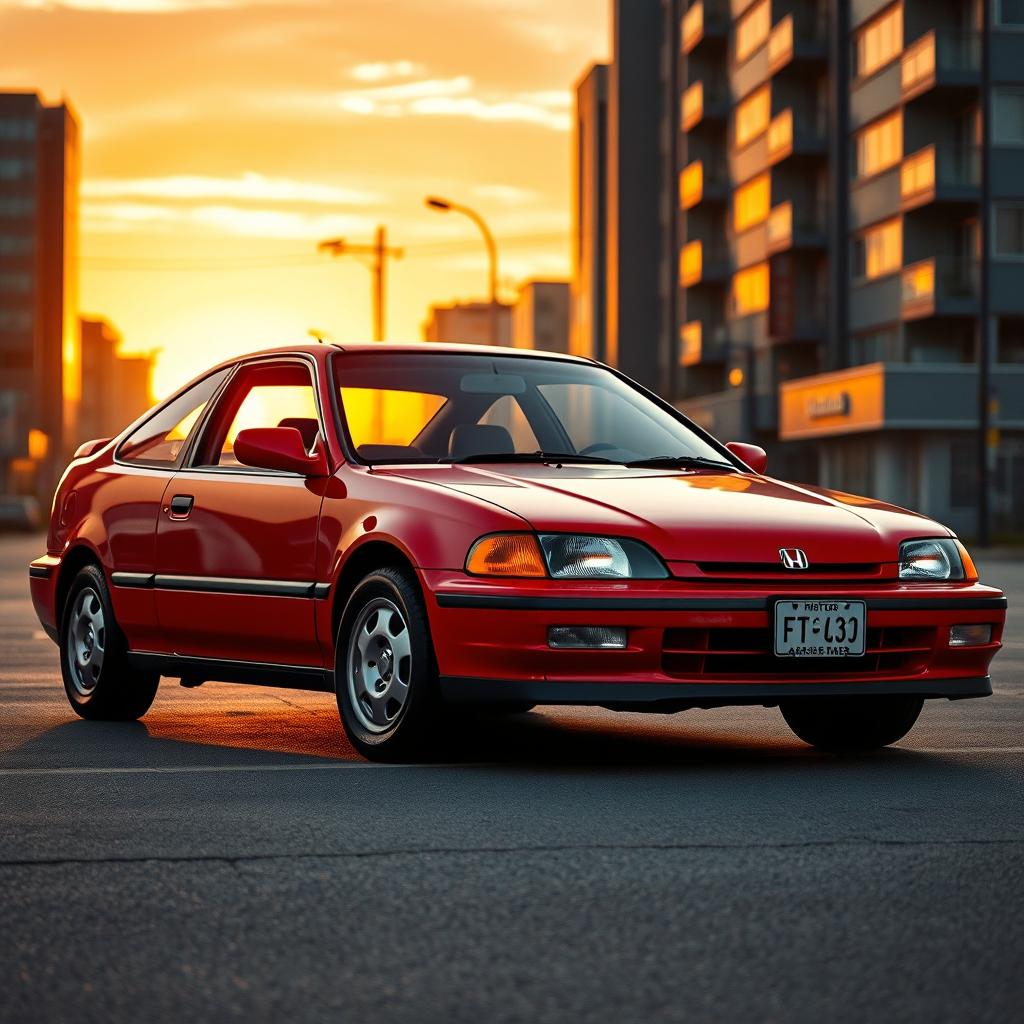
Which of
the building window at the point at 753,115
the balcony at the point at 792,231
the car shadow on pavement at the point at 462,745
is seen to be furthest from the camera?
the building window at the point at 753,115

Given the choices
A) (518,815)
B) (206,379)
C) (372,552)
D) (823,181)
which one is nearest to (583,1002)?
(518,815)

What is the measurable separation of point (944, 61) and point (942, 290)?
5423mm

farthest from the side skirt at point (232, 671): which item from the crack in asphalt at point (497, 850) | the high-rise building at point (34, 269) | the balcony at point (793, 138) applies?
the high-rise building at point (34, 269)

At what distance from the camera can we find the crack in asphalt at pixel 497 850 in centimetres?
542

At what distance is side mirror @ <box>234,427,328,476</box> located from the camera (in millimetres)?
8086

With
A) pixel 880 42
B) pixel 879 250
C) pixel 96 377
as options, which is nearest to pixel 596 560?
pixel 879 250

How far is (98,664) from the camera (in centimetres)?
919

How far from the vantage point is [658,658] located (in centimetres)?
711

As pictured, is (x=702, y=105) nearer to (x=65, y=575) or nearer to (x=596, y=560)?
(x=65, y=575)

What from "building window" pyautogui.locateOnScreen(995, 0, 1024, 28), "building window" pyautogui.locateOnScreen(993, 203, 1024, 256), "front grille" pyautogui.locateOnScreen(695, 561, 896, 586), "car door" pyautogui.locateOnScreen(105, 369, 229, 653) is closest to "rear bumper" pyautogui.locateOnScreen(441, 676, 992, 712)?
"front grille" pyautogui.locateOnScreen(695, 561, 896, 586)

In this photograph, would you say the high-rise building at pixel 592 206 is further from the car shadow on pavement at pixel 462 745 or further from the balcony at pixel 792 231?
the car shadow on pavement at pixel 462 745

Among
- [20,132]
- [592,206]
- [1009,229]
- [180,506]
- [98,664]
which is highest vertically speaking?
[20,132]

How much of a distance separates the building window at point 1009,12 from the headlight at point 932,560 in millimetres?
44591

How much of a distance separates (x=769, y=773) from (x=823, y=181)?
5364 centimetres
